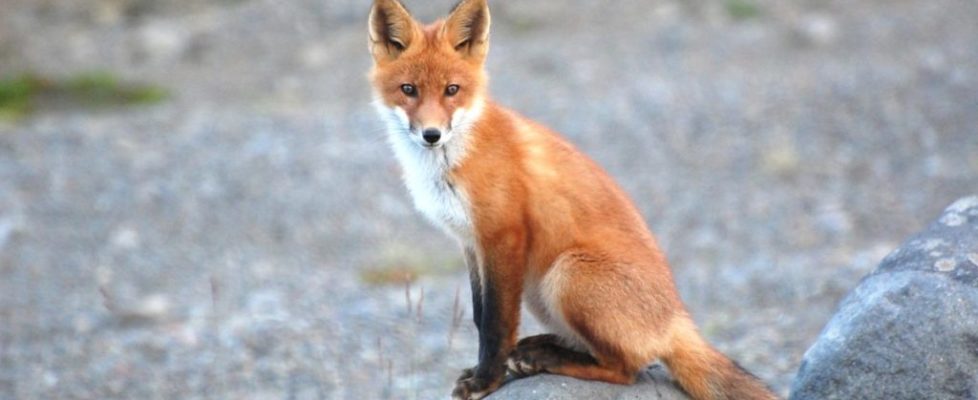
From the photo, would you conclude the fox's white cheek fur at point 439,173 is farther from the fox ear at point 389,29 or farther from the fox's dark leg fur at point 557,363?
the fox's dark leg fur at point 557,363

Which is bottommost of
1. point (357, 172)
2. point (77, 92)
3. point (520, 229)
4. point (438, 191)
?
point (520, 229)

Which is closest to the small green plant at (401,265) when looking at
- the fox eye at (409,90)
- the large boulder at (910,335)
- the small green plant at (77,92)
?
the fox eye at (409,90)

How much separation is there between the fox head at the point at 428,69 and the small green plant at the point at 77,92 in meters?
12.8

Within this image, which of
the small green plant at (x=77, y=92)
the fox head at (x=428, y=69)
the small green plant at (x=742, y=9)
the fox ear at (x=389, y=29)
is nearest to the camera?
the fox head at (x=428, y=69)

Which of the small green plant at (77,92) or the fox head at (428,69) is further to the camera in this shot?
the small green plant at (77,92)

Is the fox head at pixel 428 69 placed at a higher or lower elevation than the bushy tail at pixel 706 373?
higher

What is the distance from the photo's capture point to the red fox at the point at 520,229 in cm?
584

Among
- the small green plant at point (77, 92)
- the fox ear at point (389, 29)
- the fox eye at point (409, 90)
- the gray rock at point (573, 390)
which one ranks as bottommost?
the gray rock at point (573, 390)

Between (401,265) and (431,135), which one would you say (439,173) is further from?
(401,265)

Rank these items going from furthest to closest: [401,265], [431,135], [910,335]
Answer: [401,265], [910,335], [431,135]

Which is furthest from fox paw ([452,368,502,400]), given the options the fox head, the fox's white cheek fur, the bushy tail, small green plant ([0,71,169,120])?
small green plant ([0,71,169,120])

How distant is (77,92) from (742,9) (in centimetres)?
1079

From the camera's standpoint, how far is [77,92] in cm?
1839

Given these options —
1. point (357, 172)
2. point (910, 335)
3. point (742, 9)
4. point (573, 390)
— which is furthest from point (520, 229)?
point (742, 9)
